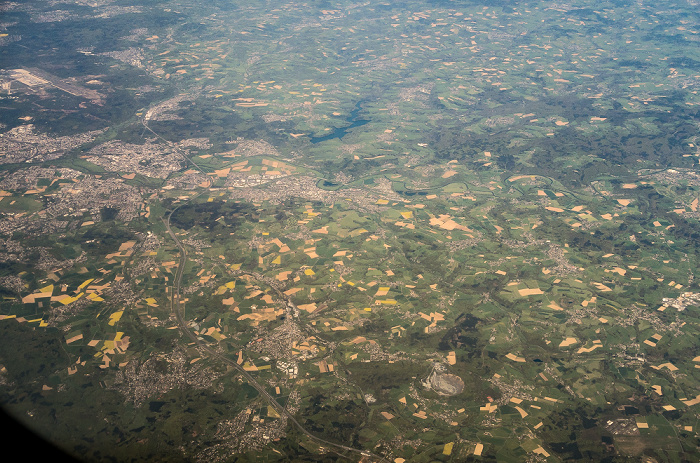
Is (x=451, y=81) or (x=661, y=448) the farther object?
(x=451, y=81)

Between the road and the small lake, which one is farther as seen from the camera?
the small lake

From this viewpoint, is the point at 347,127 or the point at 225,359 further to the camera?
the point at 347,127

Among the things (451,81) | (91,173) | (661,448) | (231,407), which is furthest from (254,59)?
(661,448)

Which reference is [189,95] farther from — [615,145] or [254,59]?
[615,145]

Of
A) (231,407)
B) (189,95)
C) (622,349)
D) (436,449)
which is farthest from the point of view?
(189,95)

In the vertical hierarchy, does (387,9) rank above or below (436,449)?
above

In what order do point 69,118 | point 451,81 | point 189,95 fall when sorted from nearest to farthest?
point 69,118
point 189,95
point 451,81

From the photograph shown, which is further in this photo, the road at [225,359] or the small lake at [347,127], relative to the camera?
the small lake at [347,127]
